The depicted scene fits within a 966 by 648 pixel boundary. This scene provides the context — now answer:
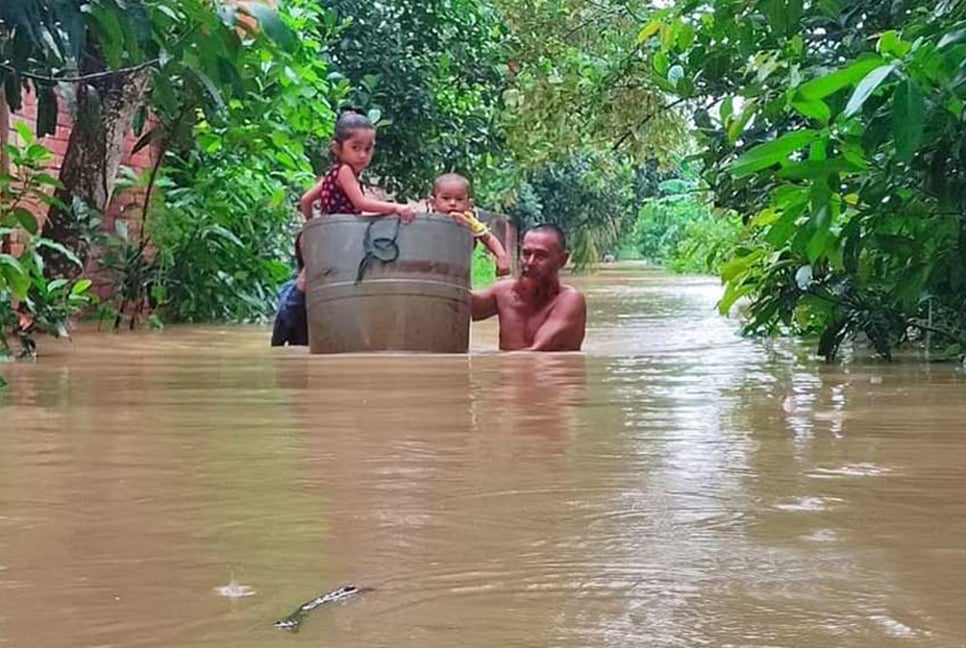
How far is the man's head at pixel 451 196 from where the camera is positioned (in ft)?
20.2

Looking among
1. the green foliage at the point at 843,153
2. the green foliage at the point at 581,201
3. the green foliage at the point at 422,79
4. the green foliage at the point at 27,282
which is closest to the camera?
the green foliage at the point at 843,153

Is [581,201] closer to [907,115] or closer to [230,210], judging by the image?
[230,210]

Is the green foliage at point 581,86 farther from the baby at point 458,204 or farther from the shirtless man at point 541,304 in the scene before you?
the shirtless man at point 541,304

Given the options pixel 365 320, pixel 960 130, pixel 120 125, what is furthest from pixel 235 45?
pixel 120 125

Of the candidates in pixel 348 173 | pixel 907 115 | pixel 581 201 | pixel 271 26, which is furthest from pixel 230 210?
pixel 581 201

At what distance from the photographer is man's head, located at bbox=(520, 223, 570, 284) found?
5.89 m

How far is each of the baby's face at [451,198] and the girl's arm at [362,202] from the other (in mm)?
299

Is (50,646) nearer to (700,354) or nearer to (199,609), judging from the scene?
(199,609)

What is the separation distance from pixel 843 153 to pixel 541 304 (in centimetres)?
265

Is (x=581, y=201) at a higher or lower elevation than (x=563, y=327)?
higher

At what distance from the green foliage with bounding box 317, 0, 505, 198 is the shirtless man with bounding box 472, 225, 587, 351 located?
4825 mm

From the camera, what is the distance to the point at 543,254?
233 inches

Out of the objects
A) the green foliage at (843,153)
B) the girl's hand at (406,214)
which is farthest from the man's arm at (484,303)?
the green foliage at (843,153)

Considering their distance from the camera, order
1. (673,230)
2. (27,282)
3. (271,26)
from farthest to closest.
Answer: (673,230), (27,282), (271,26)
